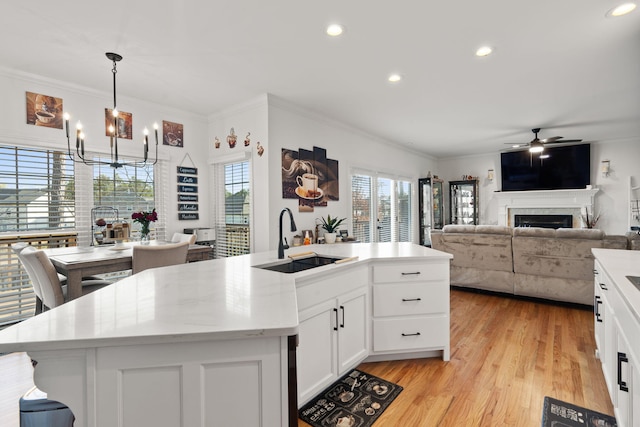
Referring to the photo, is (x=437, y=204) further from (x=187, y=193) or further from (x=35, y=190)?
(x=35, y=190)

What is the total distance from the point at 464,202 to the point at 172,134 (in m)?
7.13

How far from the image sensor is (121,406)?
881 millimetres

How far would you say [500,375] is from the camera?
2.21 m

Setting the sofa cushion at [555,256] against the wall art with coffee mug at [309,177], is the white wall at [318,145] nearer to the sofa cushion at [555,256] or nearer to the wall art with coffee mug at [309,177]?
the wall art with coffee mug at [309,177]

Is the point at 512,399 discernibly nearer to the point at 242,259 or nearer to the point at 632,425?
the point at 632,425

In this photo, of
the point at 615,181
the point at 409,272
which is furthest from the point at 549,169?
the point at 409,272

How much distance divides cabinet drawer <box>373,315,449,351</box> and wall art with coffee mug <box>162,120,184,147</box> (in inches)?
140

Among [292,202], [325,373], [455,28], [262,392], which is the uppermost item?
[455,28]

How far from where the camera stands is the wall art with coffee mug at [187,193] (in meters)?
4.27

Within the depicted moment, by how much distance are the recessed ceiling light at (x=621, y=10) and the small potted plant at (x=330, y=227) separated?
11.0 feet

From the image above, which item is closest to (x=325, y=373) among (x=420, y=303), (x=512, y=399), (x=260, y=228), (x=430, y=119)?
(x=420, y=303)

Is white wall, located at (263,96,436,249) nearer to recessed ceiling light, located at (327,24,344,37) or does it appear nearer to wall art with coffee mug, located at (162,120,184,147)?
wall art with coffee mug, located at (162,120,184,147)

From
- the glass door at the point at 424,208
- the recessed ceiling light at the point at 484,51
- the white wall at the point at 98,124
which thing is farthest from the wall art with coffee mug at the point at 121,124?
the glass door at the point at 424,208

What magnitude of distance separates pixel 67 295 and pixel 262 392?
7.31 ft
